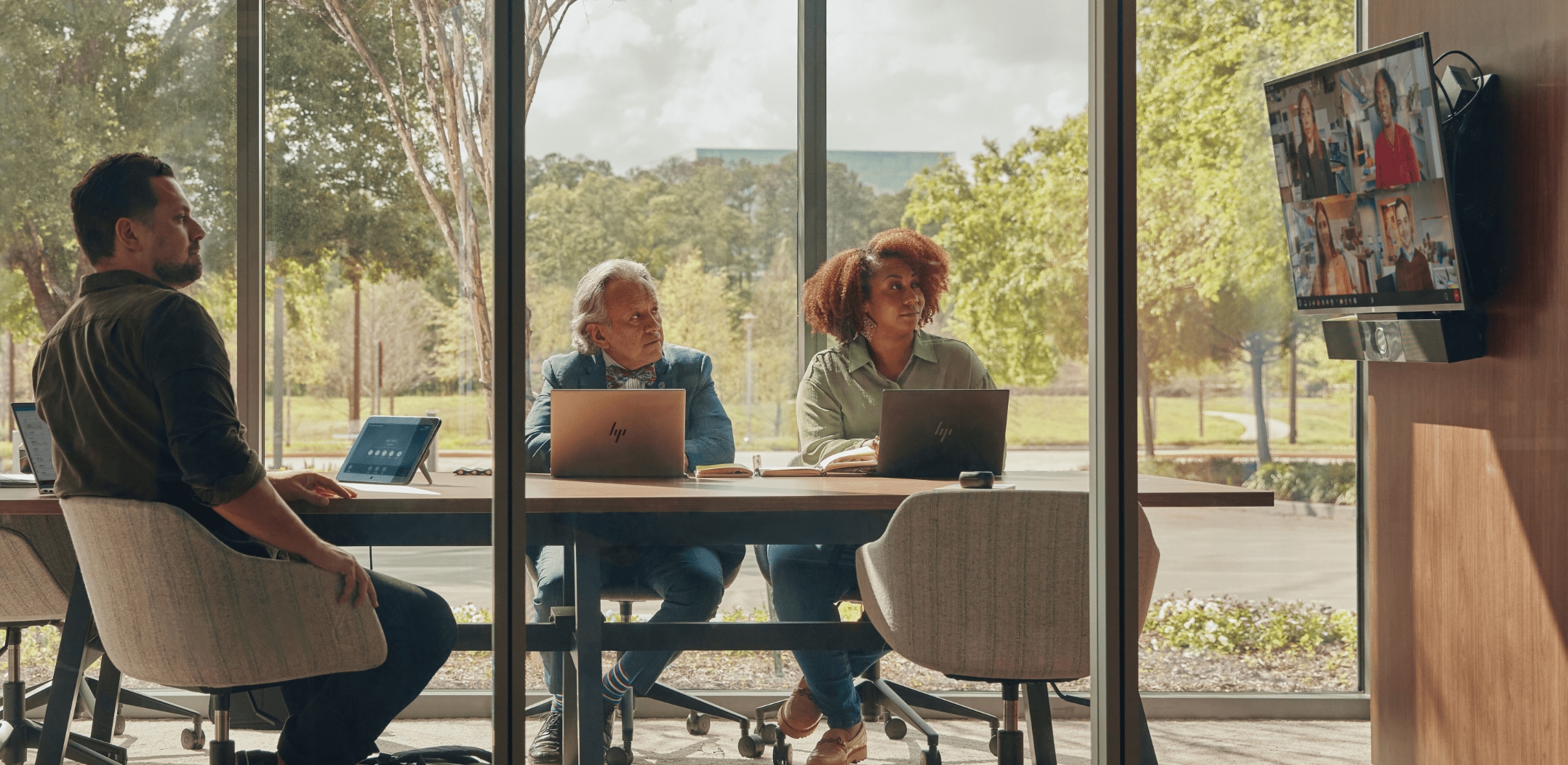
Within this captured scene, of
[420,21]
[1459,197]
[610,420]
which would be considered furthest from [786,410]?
[1459,197]

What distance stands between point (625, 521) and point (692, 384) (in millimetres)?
785

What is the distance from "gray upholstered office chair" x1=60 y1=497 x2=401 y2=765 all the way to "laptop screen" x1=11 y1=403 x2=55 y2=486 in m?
0.10

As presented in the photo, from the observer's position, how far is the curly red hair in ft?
10.1

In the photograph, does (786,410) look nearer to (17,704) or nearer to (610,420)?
(610,420)

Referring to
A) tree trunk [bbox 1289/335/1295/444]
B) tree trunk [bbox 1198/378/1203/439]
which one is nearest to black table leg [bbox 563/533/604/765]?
tree trunk [bbox 1198/378/1203/439]

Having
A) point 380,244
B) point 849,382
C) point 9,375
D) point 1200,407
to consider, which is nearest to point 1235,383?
point 1200,407

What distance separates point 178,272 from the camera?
204cm

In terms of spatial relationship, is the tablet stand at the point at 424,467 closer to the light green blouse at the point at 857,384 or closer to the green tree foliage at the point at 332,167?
the green tree foliage at the point at 332,167

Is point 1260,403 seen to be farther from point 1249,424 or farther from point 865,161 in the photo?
point 865,161

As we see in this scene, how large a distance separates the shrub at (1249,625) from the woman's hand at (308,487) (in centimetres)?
161

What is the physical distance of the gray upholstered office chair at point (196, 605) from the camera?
6.25 ft

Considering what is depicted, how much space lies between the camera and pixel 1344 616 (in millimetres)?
2689

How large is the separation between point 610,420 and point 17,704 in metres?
1.41

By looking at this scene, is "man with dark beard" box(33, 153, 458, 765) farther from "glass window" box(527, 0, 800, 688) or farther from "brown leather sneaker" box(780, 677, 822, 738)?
"brown leather sneaker" box(780, 677, 822, 738)
